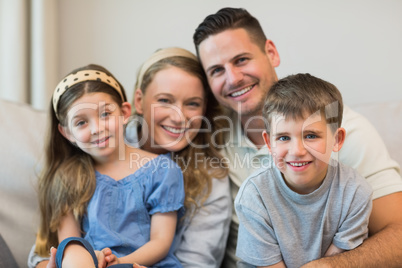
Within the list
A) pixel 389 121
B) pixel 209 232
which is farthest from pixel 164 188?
pixel 389 121

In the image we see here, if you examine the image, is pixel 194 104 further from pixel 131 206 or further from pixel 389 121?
pixel 389 121

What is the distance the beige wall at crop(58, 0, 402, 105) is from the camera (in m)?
2.04

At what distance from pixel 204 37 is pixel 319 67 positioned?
0.63 m

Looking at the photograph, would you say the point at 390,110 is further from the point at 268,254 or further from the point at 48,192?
the point at 48,192

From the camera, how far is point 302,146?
116 centimetres

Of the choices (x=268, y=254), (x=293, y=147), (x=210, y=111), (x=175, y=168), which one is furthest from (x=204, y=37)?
(x=268, y=254)

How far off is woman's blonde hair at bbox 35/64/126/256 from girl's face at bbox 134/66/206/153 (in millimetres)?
132

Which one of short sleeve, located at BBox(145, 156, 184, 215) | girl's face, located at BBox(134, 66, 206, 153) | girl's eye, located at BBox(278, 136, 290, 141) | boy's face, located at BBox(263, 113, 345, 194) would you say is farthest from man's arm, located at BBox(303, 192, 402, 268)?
girl's face, located at BBox(134, 66, 206, 153)

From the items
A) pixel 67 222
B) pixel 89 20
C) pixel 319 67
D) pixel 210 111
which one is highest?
pixel 89 20

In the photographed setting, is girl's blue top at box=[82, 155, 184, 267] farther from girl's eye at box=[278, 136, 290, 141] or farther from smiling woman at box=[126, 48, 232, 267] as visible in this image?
girl's eye at box=[278, 136, 290, 141]

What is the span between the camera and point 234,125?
175cm

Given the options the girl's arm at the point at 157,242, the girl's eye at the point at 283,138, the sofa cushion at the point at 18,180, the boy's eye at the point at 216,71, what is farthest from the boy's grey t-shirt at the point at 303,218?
the sofa cushion at the point at 18,180

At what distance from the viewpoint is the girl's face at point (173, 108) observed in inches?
63.2

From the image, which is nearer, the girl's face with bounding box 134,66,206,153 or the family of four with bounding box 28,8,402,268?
the family of four with bounding box 28,8,402,268
